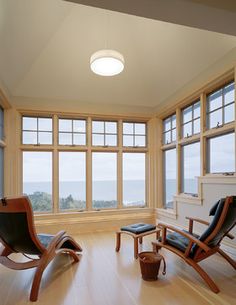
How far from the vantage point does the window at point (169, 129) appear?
16.7 feet

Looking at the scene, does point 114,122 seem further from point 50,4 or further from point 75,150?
point 50,4

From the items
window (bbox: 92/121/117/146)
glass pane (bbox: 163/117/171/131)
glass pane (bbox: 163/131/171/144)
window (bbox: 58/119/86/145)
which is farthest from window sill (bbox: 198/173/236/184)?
window (bbox: 58/119/86/145)

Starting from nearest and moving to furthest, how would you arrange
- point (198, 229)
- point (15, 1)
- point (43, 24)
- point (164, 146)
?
point (15, 1) → point (43, 24) → point (198, 229) → point (164, 146)

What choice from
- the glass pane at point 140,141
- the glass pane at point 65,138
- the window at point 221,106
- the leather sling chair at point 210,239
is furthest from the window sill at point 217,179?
the glass pane at point 65,138

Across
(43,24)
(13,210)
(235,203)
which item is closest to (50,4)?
(43,24)

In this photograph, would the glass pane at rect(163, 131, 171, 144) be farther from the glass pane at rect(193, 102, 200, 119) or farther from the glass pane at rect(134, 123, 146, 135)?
the glass pane at rect(193, 102, 200, 119)

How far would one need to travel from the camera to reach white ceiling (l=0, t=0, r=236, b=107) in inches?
130

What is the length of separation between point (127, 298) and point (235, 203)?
1.57m

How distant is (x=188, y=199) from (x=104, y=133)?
2.45 meters

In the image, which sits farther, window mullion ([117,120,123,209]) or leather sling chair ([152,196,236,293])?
window mullion ([117,120,123,209])

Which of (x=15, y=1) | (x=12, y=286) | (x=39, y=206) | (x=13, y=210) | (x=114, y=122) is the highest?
(x=15, y=1)

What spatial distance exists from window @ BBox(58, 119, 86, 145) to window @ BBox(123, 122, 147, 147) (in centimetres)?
103

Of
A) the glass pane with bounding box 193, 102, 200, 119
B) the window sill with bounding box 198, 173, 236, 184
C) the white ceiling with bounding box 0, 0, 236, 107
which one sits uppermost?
the white ceiling with bounding box 0, 0, 236, 107

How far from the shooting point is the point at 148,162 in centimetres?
562
